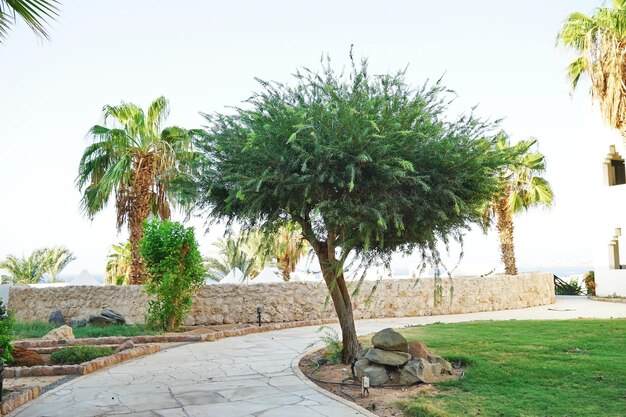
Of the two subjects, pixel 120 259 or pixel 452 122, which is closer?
pixel 452 122

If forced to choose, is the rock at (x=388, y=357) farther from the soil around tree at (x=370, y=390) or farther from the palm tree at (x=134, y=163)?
the palm tree at (x=134, y=163)

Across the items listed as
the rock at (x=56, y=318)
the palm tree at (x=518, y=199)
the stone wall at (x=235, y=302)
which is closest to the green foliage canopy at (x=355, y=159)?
the stone wall at (x=235, y=302)

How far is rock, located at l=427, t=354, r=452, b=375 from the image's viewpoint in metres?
8.43

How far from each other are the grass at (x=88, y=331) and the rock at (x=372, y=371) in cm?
784

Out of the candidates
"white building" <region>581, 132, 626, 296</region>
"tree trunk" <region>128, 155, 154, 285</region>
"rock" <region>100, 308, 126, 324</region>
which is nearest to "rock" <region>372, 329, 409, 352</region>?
"rock" <region>100, 308, 126, 324</region>

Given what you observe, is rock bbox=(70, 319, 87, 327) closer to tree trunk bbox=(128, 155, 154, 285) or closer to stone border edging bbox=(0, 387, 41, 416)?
tree trunk bbox=(128, 155, 154, 285)

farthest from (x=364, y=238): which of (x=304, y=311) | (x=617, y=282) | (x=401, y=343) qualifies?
(x=617, y=282)

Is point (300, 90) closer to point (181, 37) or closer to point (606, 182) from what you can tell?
point (181, 37)

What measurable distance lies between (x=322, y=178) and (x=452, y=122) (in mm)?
2558

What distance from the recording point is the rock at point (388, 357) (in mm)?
8180

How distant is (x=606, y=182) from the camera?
25.2 m

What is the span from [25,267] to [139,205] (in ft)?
91.9

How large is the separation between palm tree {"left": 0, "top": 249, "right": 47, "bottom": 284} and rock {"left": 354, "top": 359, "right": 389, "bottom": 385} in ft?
127

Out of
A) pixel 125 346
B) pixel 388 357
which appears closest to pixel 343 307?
pixel 388 357
